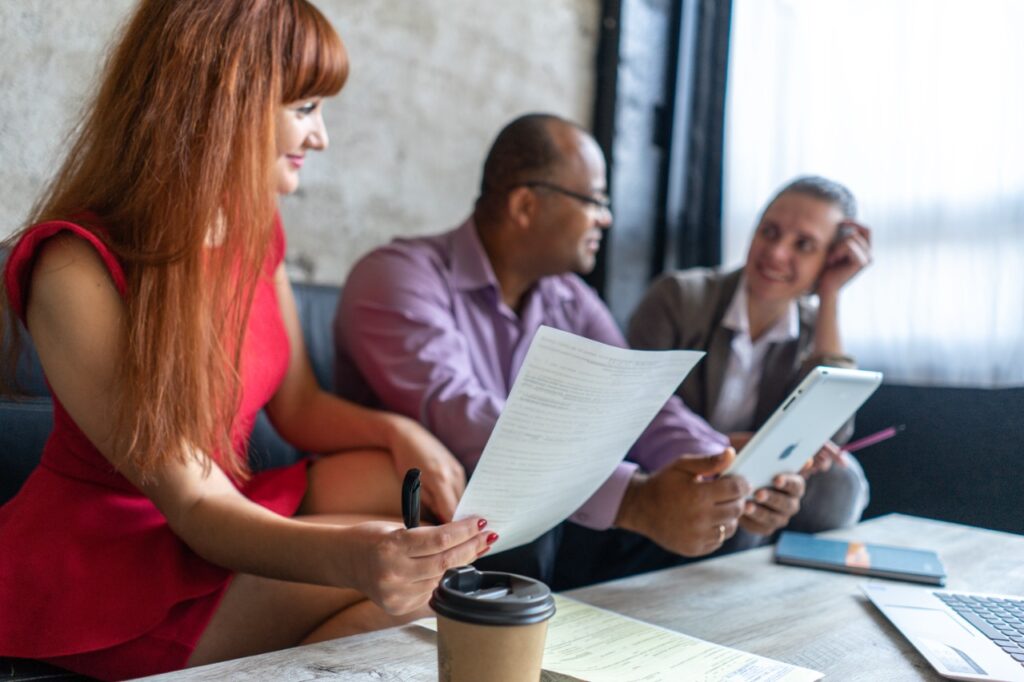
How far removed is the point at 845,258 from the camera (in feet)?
6.11

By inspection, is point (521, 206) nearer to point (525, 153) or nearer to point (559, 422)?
point (525, 153)

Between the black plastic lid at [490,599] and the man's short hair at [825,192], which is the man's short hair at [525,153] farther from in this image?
the black plastic lid at [490,599]

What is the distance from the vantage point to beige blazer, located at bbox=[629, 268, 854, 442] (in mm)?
1881

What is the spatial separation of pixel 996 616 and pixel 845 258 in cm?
105

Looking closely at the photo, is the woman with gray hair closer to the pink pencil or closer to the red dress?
the pink pencil

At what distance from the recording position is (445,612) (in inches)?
24.1

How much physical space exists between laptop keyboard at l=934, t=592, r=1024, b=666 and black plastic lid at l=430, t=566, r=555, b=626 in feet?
1.57

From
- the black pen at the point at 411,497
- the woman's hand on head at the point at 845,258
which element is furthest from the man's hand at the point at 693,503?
the woman's hand on head at the point at 845,258

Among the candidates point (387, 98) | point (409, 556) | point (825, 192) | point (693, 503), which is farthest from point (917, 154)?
point (409, 556)

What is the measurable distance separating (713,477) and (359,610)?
1.55 ft

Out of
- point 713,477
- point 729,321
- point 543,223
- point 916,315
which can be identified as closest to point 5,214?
point 543,223

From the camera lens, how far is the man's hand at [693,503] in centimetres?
113

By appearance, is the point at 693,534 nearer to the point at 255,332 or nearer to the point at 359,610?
the point at 359,610

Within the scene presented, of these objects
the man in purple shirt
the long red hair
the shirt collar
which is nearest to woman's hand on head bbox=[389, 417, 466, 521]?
the man in purple shirt
